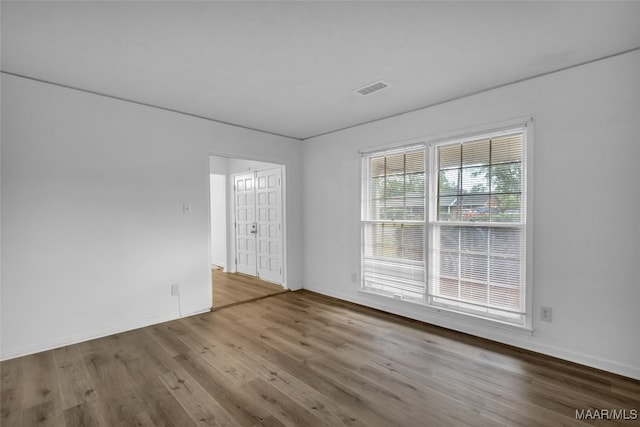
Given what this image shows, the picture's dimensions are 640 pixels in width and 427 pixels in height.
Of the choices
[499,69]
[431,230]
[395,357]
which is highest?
[499,69]

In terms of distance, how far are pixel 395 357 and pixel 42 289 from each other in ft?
11.4

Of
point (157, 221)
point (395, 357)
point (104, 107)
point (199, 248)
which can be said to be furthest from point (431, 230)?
point (104, 107)

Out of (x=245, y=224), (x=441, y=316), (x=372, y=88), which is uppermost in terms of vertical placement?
(x=372, y=88)

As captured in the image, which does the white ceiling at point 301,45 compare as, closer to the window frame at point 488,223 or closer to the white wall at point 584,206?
the white wall at point 584,206

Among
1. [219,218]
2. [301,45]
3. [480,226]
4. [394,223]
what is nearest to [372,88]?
[301,45]

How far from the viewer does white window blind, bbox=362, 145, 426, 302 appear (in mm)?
3795

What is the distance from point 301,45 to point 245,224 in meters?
4.54

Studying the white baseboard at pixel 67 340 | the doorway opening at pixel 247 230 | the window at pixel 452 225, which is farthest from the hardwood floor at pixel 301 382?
the doorway opening at pixel 247 230

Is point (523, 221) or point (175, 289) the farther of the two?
point (175, 289)

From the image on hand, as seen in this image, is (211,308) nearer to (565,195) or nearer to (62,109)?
(62,109)

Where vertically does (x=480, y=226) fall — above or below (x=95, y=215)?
below

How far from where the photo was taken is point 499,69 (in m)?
2.75

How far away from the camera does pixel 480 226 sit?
10.7 feet

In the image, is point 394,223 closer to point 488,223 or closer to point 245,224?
point 488,223
